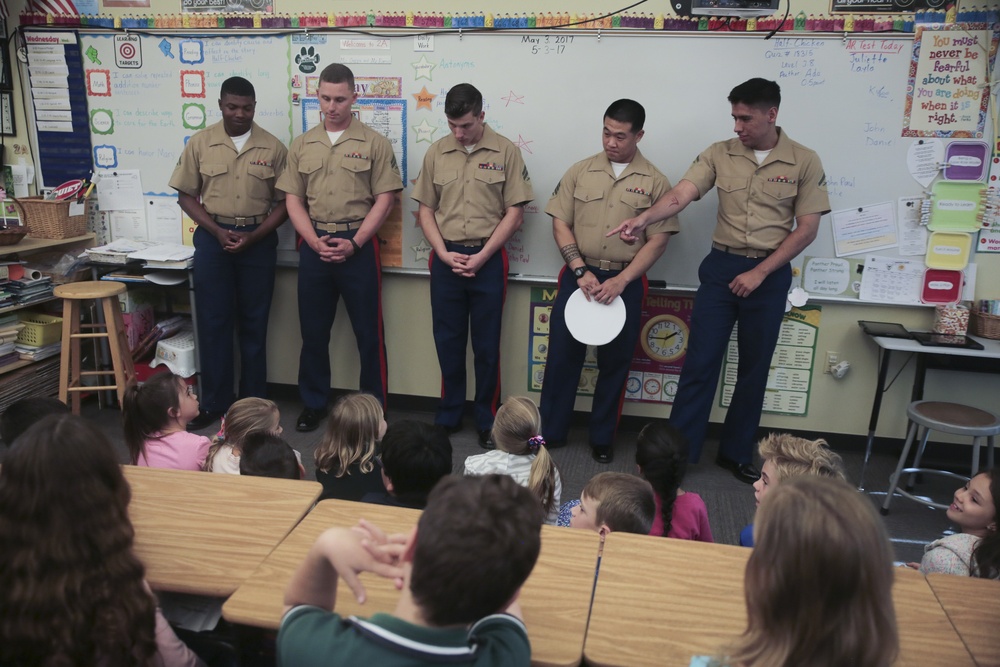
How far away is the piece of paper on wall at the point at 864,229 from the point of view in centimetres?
370

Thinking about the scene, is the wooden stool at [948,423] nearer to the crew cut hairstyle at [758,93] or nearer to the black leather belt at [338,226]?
the crew cut hairstyle at [758,93]

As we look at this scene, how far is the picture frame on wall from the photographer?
14.4 ft

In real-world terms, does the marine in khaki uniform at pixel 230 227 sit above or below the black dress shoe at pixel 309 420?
above

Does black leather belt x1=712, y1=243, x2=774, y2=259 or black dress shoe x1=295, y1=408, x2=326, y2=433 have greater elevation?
black leather belt x1=712, y1=243, x2=774, y2=259

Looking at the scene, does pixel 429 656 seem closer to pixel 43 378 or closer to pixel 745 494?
pixel 745 494

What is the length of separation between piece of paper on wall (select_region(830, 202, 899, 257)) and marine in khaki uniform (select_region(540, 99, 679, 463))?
0.81 m

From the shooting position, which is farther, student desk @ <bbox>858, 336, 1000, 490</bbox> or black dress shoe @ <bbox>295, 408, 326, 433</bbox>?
Answer: black dress shoe @ <bbox>295, 408, 326, 433</bbox>

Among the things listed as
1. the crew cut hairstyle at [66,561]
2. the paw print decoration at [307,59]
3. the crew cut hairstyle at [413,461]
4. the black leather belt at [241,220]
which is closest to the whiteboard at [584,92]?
the paw print decoration at [307,59]

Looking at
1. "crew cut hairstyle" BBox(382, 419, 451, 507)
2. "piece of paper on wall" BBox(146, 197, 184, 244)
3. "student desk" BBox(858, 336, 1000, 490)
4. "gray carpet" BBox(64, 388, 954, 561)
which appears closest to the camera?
"crew cut hairstyle" BBox(382, 419, 451, 507)

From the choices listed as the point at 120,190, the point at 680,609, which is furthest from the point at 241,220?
the point at 680,609

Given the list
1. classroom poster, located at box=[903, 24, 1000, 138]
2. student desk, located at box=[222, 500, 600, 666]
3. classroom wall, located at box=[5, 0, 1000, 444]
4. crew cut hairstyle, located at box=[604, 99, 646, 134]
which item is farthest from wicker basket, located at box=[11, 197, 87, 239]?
classroom poster, located at box=[903, 24, 1000, 138]

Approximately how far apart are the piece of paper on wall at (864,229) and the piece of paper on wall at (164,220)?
345cm

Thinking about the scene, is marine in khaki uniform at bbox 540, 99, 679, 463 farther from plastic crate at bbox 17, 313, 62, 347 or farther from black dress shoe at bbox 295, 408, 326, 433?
plastic crate at bbox 17, 313, 62, 347

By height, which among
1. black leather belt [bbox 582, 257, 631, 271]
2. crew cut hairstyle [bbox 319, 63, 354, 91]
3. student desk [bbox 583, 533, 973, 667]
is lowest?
student desk [bbox 583, 533, 973, 667]
